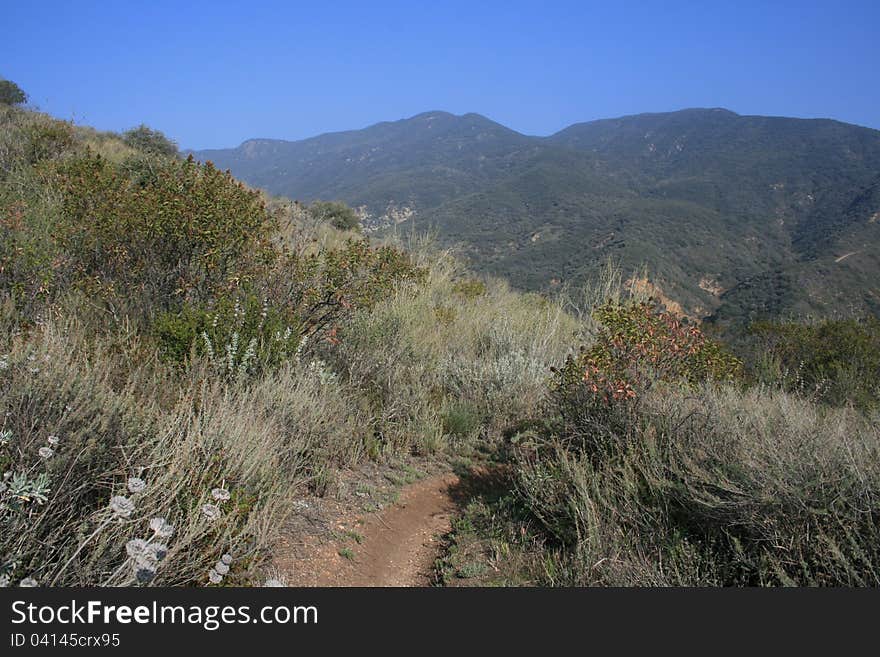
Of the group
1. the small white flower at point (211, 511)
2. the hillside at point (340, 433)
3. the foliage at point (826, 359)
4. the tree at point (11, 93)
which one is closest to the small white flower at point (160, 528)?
the hillside at point (340, 433)

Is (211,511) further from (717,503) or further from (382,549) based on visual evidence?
(717,503)

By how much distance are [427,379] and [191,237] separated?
2.71 meters

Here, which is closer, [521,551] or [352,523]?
[521,551]

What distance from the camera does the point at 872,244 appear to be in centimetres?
4369

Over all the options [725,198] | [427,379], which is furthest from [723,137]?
[427,379]

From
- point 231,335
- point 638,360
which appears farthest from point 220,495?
point 638,360

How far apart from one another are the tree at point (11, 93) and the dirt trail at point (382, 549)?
2049cm

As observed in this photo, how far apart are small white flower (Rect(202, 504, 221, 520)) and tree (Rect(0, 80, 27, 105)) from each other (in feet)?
69.3

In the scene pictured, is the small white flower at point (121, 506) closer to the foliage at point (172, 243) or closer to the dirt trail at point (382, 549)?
the dirt trail at point (382, 549)

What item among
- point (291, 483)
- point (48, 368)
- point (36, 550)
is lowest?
point (291, 483)

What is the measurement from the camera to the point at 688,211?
61.1m

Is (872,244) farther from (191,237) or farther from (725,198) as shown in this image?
(191,237)

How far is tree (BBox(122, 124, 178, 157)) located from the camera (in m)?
17.4

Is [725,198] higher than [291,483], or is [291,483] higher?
[725,198]
